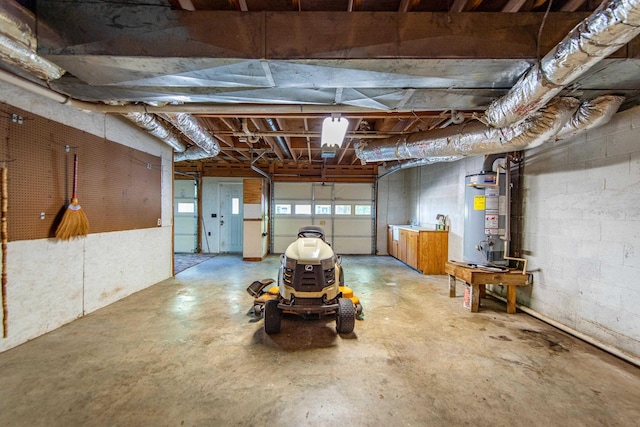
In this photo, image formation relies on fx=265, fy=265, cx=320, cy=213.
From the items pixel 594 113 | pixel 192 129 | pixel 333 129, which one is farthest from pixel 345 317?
pixel 192 129

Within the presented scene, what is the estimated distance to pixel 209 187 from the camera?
784 centimetres

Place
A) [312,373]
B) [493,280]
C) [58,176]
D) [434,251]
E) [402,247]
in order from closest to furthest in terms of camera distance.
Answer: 1. [312,373]
2. [58,176]
3. [493,280]
4. [434,251]
5. [402,247]

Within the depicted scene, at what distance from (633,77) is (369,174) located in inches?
235

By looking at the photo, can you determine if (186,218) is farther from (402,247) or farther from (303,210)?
(402,247)

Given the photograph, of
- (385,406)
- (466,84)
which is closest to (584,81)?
(466,84)

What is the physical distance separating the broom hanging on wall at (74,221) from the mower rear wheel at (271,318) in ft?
7.36

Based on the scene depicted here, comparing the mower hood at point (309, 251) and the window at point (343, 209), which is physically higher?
the window at point (343, 209)

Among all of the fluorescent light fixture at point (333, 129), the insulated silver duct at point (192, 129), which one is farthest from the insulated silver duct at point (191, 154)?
the fluorescent light fixture at point (333, 129)

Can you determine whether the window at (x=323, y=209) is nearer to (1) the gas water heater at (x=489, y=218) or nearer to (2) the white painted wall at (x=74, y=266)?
(2) the white painted wall at (x=74, y=266)

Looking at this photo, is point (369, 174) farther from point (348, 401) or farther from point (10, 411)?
point (10, 411)

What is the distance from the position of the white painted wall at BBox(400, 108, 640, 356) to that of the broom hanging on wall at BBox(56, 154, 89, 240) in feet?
17.6

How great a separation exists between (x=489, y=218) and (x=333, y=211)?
15.7ft

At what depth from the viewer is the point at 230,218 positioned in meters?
7.91

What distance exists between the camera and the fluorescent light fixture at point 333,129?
9.98 ft
